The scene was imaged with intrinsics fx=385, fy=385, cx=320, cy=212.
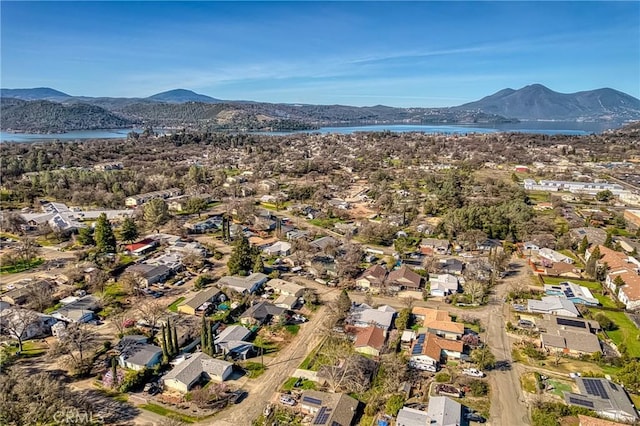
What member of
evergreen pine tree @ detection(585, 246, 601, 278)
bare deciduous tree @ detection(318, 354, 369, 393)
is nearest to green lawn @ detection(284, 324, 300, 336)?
bare deciduous tree @ detection(318, 354, 369, 393)

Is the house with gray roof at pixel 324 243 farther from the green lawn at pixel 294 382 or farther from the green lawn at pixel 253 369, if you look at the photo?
the green lawn at pixel 294 382

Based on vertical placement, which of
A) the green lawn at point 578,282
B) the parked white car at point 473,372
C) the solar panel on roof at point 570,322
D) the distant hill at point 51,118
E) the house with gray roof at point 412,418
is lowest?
the parked white car at point 473,372

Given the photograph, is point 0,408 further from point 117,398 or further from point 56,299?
point 56,299

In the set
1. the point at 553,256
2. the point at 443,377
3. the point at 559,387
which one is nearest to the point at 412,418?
the point at 443,377

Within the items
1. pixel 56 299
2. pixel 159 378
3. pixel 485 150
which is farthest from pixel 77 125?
pixel 159 378

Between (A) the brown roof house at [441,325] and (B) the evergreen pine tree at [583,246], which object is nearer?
(A) the brown roof house at [441,325]

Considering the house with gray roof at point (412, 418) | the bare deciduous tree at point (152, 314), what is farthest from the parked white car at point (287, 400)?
the bare deciduous tree at point (152, 314)

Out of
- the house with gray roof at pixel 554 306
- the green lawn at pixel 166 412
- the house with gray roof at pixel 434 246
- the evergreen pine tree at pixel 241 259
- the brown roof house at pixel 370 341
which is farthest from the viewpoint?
the house with gray roof at pixel 434 246

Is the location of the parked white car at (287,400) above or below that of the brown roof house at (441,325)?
below
